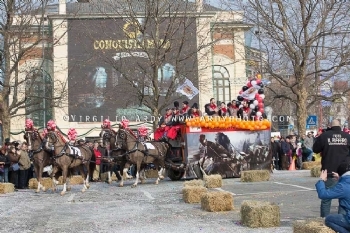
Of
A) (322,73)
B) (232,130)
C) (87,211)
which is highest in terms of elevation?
(322,73)

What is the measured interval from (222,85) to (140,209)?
3994 centimetres

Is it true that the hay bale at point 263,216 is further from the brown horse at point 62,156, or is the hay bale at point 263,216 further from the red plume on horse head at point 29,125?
the red plume on horse head at point 29,125

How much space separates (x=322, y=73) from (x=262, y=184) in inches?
607

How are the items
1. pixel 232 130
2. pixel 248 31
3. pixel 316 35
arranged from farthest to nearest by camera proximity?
pixel 248 31, pixel 316 35, pixel 232 130

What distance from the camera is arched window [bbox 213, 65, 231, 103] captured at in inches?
2168

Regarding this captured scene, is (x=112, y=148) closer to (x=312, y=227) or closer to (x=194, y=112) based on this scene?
(x=194, y=112)

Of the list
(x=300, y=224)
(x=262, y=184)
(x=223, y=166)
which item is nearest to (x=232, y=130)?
(x=223, y=166)

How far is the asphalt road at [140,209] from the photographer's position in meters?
12.9

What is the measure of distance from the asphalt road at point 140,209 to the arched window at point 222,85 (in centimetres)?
3237

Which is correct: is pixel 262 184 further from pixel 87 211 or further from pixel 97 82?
pixel 97 82

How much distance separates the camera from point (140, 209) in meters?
16.0

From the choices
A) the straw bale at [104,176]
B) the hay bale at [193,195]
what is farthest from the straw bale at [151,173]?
the hay bale at [193,195]

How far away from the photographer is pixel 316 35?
3362 cm

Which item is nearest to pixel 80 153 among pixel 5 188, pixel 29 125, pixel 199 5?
pixel 29 125
